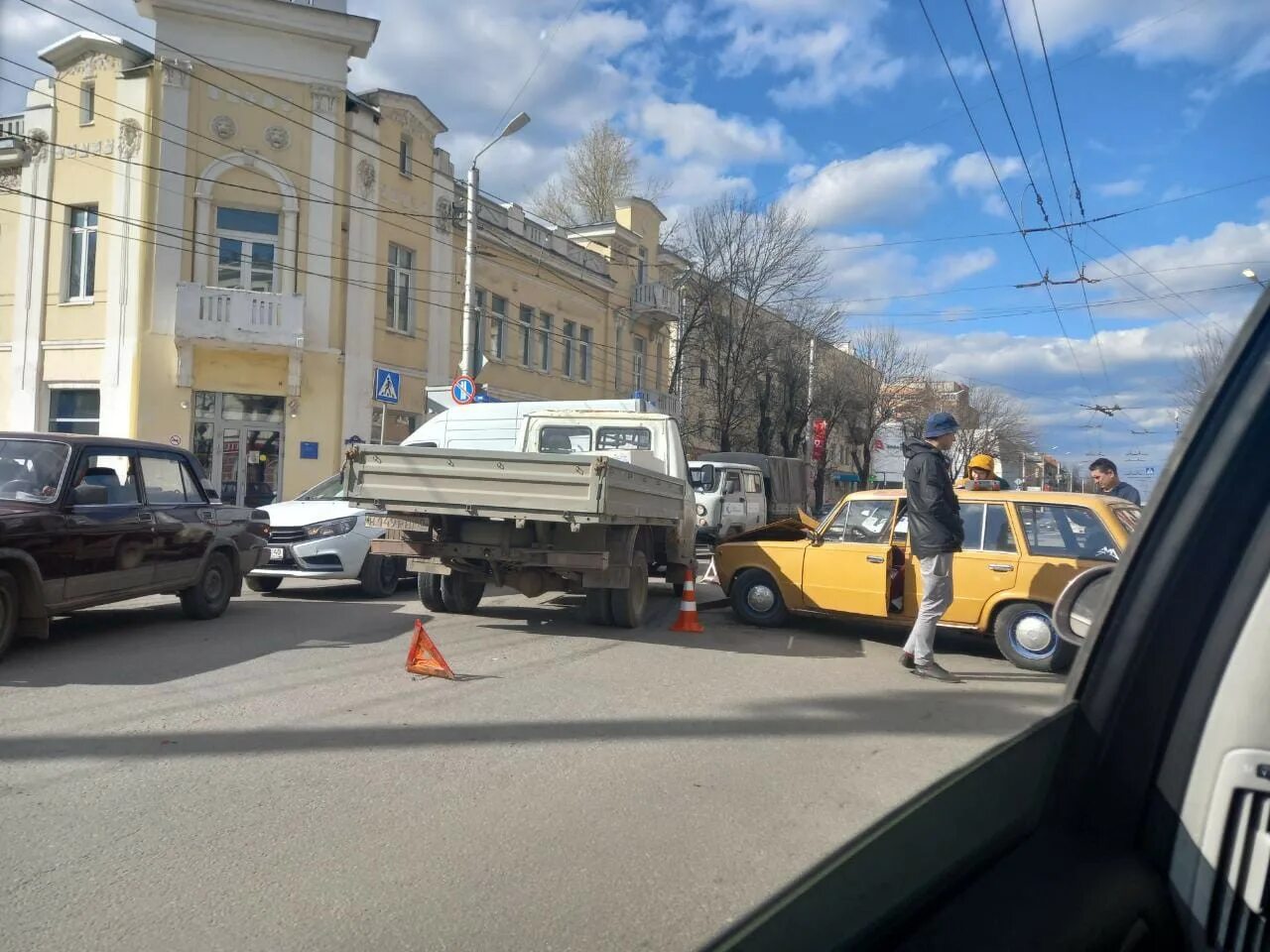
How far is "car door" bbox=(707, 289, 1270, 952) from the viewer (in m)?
1.45

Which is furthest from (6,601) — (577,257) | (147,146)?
(577,257)

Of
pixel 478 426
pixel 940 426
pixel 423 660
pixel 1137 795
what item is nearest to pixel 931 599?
pixel 940 426

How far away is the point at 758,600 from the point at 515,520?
3045 mm

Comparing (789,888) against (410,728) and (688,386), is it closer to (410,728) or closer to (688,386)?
(410,728)

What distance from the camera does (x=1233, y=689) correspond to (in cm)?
148

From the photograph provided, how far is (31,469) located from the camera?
24.7 feet

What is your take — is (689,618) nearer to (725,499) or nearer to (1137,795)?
(1137,795)

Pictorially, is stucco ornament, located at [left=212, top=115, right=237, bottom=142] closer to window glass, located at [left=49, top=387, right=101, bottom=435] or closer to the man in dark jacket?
window glass, located at [left=49, top=387, right=101, bottom=435]

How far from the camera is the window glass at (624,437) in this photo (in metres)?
11.8

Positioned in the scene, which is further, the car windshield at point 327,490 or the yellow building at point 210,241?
the yellow building at point 210,241

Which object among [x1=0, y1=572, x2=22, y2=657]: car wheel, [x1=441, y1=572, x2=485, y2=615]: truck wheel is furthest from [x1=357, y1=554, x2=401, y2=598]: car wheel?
[x1=0, y1=572, x2=22, y2=657]: car wheel

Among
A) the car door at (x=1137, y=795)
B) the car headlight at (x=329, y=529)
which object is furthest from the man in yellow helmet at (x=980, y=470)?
the car door at (x=1137, y=795)

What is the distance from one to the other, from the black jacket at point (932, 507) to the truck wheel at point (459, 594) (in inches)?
178

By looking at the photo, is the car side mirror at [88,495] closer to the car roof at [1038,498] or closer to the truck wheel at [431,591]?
the truck wheel at [431,591]
